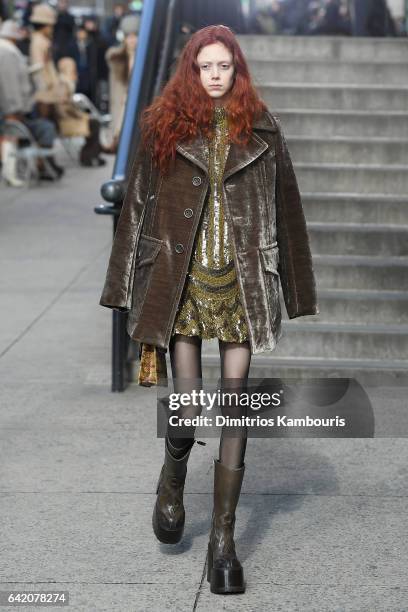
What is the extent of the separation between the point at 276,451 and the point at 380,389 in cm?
115

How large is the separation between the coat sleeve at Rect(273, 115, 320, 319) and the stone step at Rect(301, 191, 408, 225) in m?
4.08

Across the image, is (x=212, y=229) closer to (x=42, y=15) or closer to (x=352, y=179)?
(x=352, y=179)

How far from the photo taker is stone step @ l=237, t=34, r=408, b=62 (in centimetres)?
1128

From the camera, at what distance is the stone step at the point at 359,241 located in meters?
8.31

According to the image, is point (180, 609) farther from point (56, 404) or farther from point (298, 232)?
point (56, 404)

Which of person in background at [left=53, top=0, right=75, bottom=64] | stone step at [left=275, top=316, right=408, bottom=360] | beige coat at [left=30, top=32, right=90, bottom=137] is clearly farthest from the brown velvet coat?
person in background at [left=53, top=0, right=75, bottom=64]

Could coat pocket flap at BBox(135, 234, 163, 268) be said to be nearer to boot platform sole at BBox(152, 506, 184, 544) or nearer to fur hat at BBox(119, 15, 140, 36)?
boot platform sole at BBox(152, 506, 184, 544)

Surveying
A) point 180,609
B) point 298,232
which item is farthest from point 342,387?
point 180,609

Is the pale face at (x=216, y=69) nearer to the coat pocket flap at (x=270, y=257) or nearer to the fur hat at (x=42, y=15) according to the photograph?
the coat pocket flap at (x=270, y=257)

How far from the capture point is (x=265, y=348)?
449cm

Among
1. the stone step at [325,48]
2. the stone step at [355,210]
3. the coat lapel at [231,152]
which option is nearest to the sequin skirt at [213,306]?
the coat lapel at [231,152]

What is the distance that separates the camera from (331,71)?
1085cm

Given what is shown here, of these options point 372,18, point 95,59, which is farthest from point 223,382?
point 95,59

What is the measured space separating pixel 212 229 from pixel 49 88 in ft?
43.6
